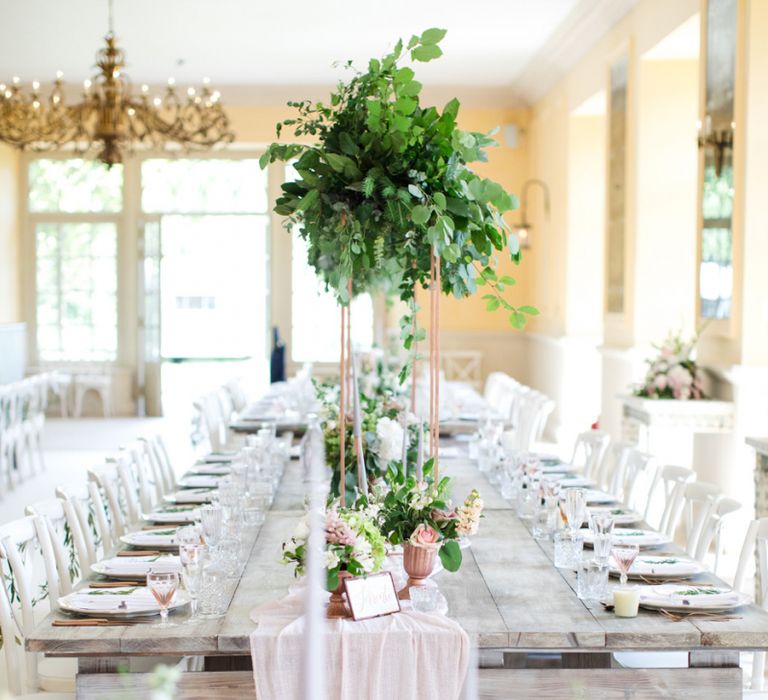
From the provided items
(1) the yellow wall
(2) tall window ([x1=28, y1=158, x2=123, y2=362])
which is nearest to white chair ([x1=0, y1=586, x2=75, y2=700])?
(1) the yellow wall

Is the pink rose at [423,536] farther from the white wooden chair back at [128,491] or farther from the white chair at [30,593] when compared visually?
the white wooden chair back at [128,491]

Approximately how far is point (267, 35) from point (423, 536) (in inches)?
341

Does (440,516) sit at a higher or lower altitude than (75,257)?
lower

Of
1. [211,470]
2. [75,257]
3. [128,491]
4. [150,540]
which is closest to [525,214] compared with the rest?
[75,257]

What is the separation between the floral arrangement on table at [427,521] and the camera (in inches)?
120

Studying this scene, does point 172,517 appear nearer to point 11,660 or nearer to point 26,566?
point 26,566

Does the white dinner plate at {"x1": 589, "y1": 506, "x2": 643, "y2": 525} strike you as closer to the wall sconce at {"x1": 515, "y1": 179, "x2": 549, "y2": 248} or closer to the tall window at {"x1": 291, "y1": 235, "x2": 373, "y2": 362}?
the wall sconce at {"x1": 515, "y1": 179, "x2": 549, "y2": 248}

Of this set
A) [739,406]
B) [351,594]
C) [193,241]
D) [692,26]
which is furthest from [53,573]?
[193,241]

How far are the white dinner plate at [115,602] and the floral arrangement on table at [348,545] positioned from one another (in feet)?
1.34

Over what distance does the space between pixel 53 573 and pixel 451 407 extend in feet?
15.6

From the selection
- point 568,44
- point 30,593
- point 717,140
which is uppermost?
point 568,44

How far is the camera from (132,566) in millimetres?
3512

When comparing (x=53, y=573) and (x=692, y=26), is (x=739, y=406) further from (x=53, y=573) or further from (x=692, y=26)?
(x=53, y=573)

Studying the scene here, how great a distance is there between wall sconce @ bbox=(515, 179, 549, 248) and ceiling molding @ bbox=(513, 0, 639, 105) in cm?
102
